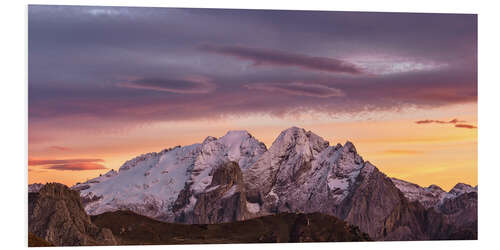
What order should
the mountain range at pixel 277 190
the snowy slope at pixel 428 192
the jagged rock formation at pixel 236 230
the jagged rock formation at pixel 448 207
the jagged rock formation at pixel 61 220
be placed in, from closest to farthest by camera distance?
the jagged rock formation at pixel 61 220 → the jagged rock formation at pixel 236 230 → the mountain range at pixel 277 190 → the jagged rock formation at pixel 448 207 → the snowy slope at pixel 428 192

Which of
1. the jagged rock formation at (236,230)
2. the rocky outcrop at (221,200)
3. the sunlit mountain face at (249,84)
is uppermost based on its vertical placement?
the sunlit mountain face at (249,84)

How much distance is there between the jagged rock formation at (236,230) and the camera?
107ft

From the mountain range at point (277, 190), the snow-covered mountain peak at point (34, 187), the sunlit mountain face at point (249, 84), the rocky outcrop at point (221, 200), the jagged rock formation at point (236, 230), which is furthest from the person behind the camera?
the rocky outcrop at point (221, 200)

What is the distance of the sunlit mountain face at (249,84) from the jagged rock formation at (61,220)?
574mm

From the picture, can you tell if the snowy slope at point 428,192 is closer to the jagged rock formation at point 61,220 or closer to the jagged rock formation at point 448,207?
the jagged rock formation at point 448,207

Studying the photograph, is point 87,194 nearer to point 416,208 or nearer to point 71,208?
point 71,208

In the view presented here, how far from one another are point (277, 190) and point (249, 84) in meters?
5.86

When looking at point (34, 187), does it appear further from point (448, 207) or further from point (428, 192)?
point (448, 207)

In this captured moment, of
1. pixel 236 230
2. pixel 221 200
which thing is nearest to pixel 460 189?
pixel 236 230

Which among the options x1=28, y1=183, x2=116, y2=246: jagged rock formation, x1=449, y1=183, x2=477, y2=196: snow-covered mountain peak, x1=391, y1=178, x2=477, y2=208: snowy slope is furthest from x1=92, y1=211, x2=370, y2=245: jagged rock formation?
x1=449, y1=183, x2=477, y2=196: snow-covered mountain peak

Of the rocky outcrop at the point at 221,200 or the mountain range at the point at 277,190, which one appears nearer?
the mountain range at the point at 277,190

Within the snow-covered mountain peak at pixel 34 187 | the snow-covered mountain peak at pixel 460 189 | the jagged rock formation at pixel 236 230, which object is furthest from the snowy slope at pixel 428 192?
the snow-covered mountain peak at pixel 34 187

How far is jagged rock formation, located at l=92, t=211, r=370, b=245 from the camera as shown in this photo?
32656 millimetres

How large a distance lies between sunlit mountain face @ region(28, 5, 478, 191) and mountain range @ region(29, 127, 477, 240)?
0.62m
